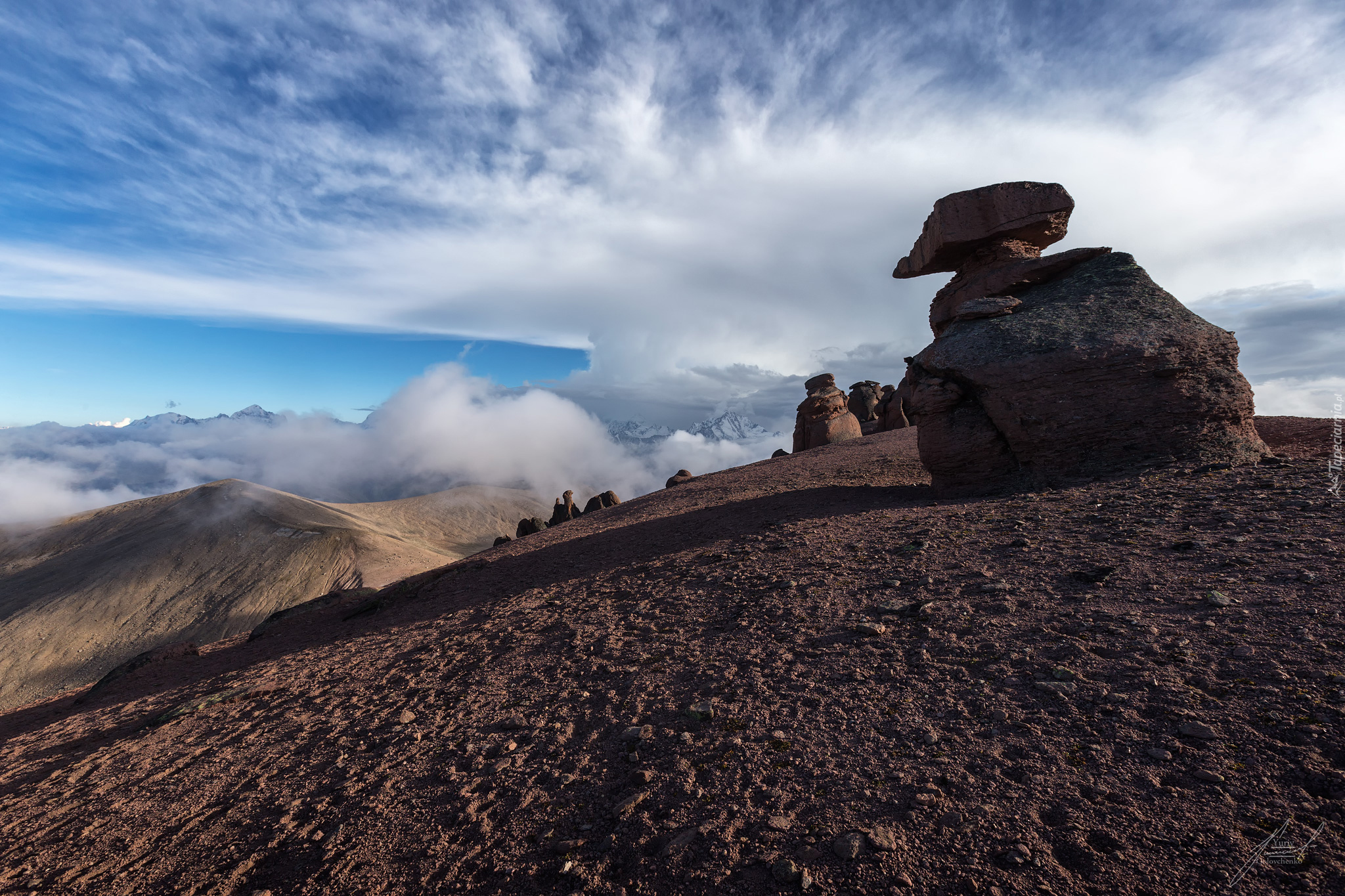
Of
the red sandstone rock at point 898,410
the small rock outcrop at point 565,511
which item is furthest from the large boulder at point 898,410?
the small rock outcrop at point 565,511

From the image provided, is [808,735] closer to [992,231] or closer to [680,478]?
[992,231]

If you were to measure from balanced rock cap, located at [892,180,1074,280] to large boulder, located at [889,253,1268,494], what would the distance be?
4.77m

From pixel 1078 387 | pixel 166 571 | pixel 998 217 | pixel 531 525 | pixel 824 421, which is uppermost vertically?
pixel 998 217

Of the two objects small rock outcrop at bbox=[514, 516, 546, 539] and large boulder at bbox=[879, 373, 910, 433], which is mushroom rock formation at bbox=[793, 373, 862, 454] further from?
small rock outcrop at bbox=[514, 516, 546, 539]

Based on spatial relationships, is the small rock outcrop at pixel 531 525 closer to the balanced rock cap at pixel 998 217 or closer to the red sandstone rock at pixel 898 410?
the red sandstone rock at pixel 898 410

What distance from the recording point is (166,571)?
11950 cm

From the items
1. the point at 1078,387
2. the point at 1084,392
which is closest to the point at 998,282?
the point at 1078,387

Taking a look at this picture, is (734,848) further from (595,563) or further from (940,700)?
(595,563)

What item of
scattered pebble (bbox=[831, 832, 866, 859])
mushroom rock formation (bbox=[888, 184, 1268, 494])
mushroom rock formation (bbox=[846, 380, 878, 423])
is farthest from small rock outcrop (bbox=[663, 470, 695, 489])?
scattered pebble (bbox=[831, 832, 866, 859])

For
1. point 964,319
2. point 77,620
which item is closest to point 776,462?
point 964,319

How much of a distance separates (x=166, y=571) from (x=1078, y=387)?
161 meters

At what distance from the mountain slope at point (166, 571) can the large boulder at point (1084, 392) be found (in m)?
109

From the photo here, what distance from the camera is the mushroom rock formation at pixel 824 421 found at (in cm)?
4256

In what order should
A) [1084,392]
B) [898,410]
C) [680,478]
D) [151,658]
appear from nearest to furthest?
[1084,392] → [151,658] → [680,478] → [898,410]
